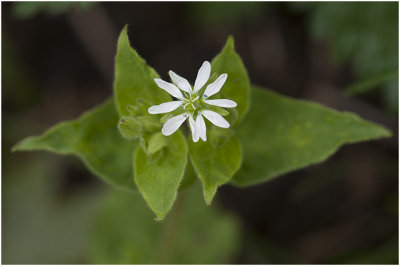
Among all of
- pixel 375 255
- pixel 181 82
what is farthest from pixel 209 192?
pixel 375 255

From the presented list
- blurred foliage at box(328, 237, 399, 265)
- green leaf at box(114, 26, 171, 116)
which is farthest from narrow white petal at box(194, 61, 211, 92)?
blurred foliage at box(328, 237, 399, 265)

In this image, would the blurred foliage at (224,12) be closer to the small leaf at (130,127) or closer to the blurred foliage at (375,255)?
the small leaf at (130,127)

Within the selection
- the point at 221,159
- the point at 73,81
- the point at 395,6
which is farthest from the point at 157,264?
the point at 395,6

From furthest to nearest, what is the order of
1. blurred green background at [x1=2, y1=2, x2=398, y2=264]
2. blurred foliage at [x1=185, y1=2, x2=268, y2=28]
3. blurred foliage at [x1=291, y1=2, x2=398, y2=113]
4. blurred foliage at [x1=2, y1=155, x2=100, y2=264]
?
blurred foliage at [x1=2, y1=155, x2=100, y2=264] → blurred foliage at [x1=185, y1=2, x2=268, y2=28] → blurred green background at [x1=2, y1=2, x2=398, y2=264] → blurred foliage at [x1=291, y1=2, x2=398, y2=113]

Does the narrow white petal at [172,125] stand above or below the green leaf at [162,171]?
above

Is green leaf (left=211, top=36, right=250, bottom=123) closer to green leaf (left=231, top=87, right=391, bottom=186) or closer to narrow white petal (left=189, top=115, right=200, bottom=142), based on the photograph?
narrow white petal (left=189, top=115, right=200, bottom=142)

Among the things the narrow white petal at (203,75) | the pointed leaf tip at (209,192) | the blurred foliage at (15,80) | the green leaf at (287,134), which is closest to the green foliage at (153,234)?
the green leaf at (287,134)
